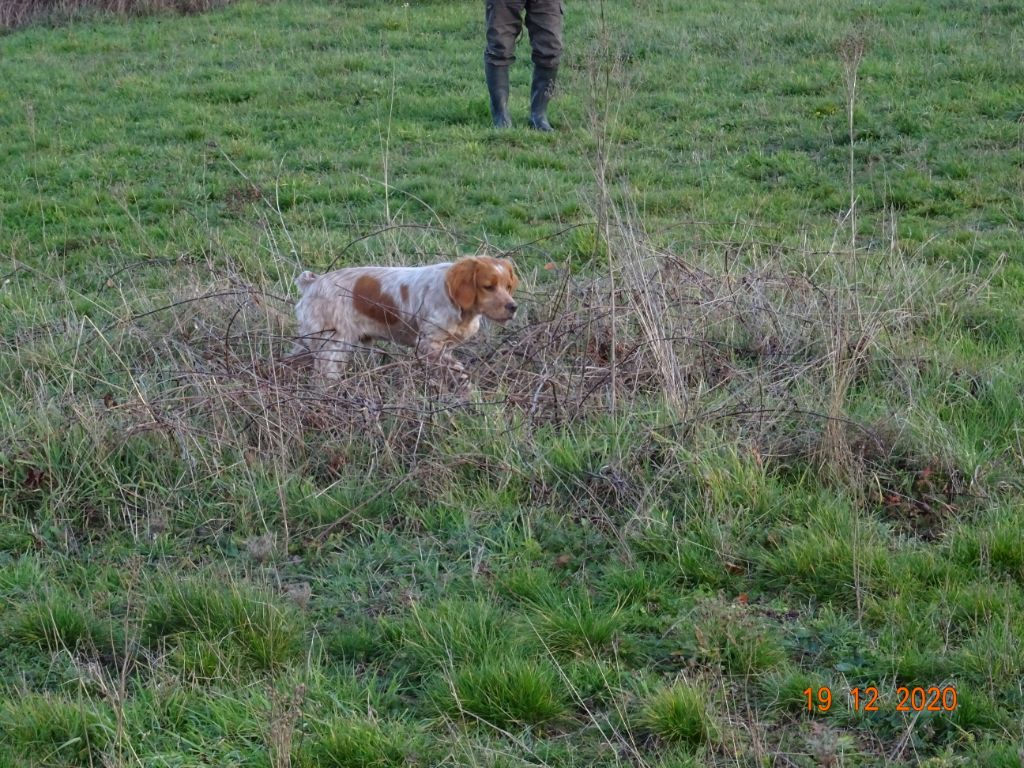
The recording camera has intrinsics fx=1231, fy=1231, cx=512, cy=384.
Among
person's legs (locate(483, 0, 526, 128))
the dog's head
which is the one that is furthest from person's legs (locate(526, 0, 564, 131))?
the dog's head

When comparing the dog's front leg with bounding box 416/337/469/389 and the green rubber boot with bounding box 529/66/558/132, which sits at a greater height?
the green rubber boot with bounding box 529/66/558/132

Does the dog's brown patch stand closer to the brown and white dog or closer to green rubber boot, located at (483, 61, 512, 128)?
the brown and white dog

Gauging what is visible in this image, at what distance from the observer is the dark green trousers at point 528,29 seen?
10477mm

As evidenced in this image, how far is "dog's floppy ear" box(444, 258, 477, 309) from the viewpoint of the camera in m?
5.64

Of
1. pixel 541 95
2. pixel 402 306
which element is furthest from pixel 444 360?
pixel 541 95

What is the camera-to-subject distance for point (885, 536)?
402 cm

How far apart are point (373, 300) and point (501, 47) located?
205 inches

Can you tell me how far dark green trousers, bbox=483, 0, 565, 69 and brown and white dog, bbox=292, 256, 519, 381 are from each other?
4.92m

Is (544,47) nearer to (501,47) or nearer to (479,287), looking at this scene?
(501,47)

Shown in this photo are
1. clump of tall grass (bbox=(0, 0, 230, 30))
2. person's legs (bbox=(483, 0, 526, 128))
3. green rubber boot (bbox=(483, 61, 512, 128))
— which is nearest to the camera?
person's legs (bbox=(483, 0, 526, 128))

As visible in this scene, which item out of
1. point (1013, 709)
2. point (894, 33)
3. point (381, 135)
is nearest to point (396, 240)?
point (381, 135)
